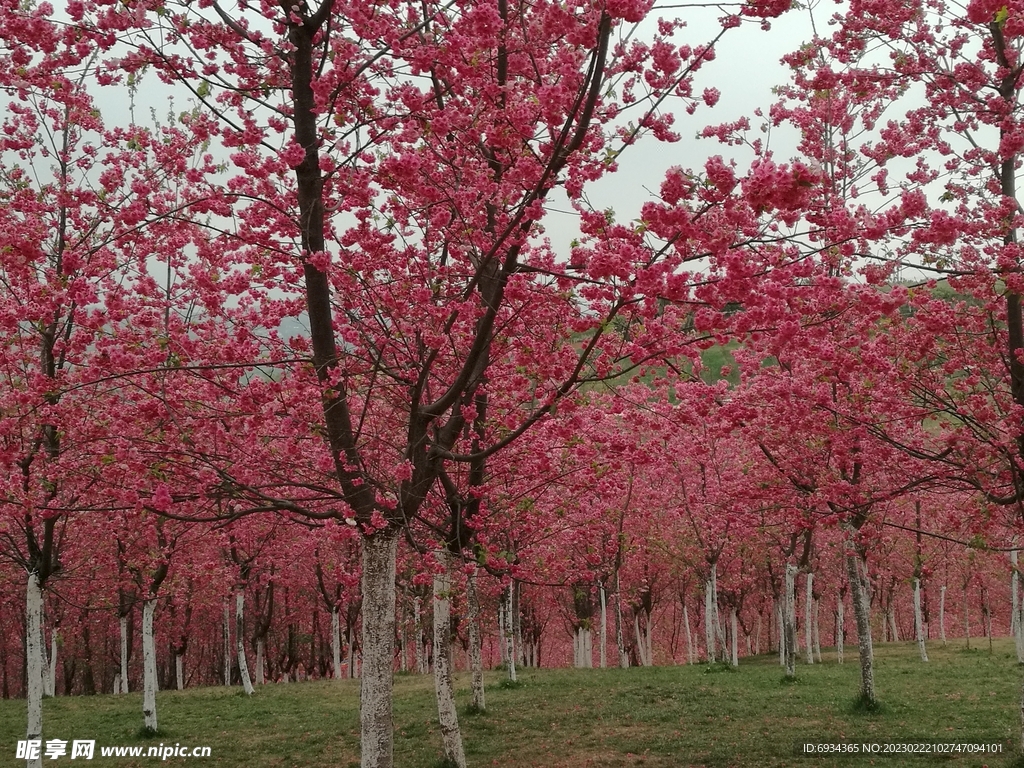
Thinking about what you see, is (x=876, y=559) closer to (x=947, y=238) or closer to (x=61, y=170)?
(x=947, y=238)

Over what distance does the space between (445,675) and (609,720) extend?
5.87m

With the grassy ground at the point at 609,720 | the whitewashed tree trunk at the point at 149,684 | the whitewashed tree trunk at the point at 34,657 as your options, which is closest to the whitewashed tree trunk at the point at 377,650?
the grassy ground at the point at 609,720

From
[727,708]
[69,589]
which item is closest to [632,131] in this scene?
[727,708]

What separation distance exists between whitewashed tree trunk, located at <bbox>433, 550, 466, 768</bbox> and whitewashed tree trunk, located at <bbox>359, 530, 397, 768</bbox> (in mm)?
2995

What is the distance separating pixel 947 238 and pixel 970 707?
1305 centimetres

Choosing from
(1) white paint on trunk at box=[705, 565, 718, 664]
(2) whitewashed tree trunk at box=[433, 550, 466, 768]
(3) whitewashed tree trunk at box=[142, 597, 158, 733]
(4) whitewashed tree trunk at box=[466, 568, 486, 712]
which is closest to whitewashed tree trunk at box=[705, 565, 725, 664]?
(1) white paint on trunk at box=[705, 565, 718, 664]

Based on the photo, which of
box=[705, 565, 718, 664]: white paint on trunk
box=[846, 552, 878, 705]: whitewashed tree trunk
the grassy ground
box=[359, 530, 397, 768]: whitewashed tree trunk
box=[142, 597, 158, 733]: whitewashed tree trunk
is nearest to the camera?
box=[359, 530, 397, 768]: whitewashed tree trunk

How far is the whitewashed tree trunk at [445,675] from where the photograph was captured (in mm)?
11305

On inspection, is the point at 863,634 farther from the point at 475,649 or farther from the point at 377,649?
the point at 377,649

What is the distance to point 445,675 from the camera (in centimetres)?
1237

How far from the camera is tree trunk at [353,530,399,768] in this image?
7359 mm

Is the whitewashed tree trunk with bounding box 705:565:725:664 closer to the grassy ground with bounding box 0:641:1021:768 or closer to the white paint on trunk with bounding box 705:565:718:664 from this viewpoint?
the white paint on trunk with bounding box 705:565:718:664

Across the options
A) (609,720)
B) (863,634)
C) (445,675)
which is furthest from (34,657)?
(863,634)

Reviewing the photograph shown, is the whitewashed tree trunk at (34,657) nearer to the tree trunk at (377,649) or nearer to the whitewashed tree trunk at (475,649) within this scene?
the tree trunk at (377,649)
